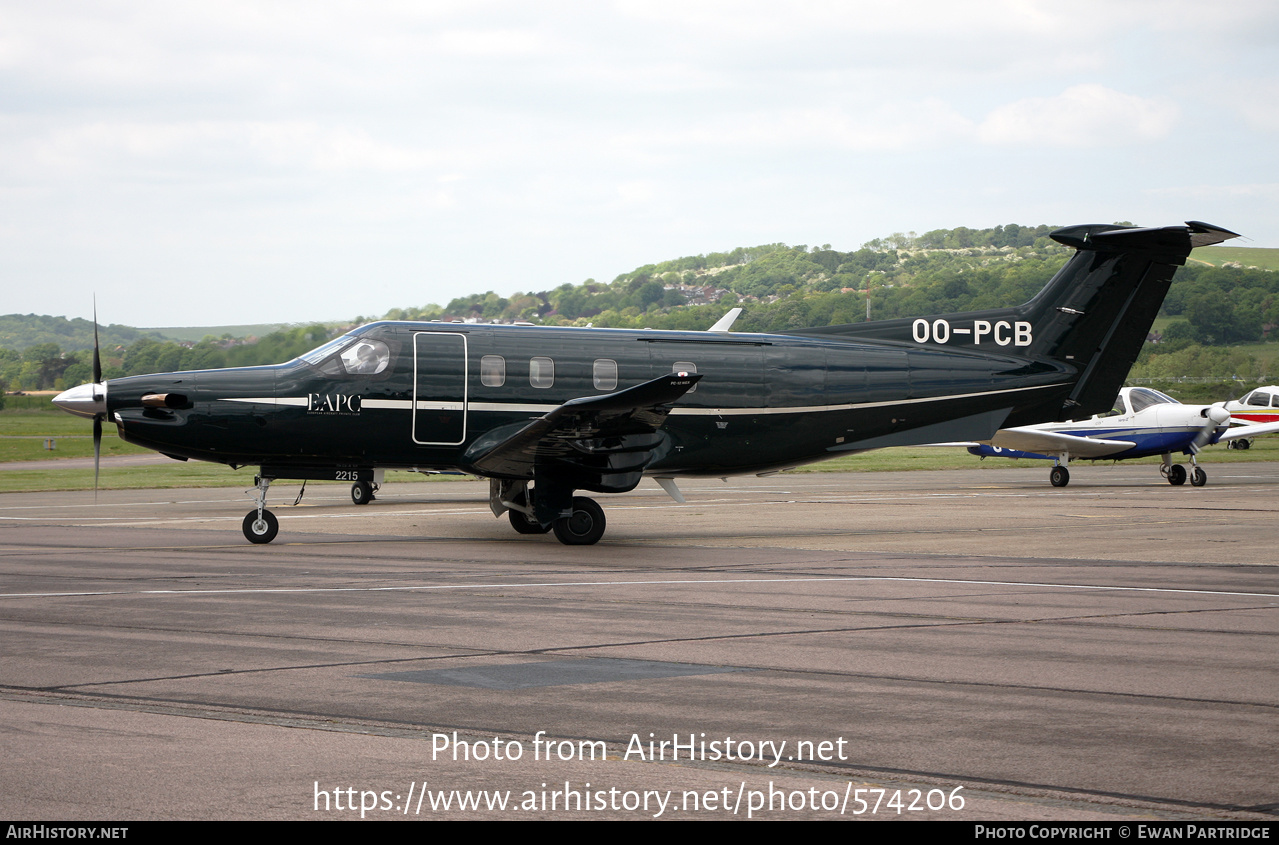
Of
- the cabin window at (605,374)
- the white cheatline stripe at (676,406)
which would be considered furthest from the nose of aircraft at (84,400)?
the cabin window at (605,374)

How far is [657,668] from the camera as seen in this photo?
755 centimetres

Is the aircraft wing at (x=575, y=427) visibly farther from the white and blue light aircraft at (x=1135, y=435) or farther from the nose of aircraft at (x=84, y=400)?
the white and blue light aircraft at (x=1135, y=435)

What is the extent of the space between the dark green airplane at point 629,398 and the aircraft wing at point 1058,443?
11.7m

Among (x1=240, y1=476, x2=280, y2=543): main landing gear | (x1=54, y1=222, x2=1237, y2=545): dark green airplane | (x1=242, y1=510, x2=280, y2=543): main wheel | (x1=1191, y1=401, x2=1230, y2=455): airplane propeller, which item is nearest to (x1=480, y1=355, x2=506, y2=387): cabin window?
(x1=54, y1=222, x2=1237, y2=545): dark green airplane

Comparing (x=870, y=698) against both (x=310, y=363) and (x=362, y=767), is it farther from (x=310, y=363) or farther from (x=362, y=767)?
(x=310, y=363)

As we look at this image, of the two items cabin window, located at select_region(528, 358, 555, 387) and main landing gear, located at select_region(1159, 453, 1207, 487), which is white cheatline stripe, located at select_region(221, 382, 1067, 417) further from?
main landing gear, located at select_region(1159, 453, 1207, 487)

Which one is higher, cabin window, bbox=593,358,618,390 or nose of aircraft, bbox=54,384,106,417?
cabin window, bbox=593,358,618,390

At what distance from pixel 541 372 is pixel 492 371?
729 mm

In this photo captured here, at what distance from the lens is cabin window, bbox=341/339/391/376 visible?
53.8ft

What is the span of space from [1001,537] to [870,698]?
11.6 meters

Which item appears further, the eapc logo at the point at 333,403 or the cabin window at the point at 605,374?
the cabin window at the point at 605,374

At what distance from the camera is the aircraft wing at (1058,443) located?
30109 mm

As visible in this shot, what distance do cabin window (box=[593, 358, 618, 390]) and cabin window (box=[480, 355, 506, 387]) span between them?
1.40 metres

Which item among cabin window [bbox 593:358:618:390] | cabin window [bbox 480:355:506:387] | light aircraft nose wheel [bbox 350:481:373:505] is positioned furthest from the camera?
light aircraft nose wheel [bbox 350:481:373:505]
